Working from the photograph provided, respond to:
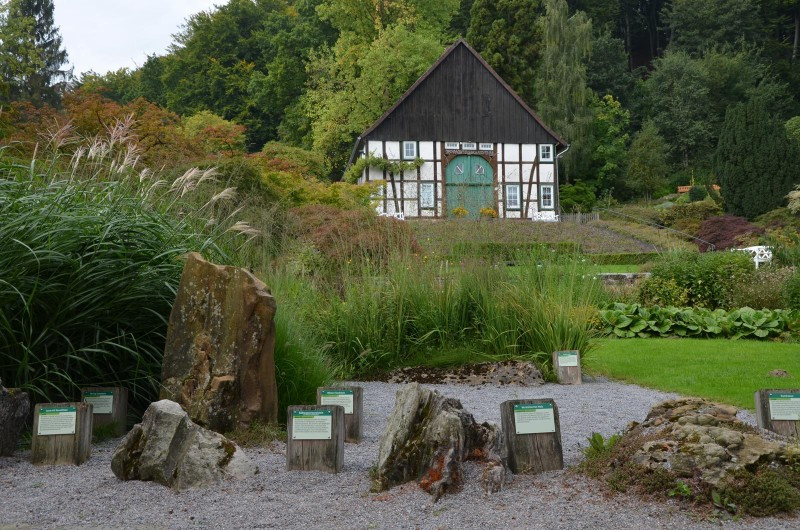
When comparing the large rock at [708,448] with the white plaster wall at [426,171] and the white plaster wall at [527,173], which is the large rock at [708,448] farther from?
the white plaster wall at [527,173]

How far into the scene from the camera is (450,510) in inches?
122

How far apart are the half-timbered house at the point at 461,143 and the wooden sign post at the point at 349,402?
82.3ft

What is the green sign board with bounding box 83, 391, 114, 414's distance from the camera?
440cm

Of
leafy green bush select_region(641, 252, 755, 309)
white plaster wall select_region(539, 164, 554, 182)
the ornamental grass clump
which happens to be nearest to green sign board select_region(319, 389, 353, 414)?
the ornamental grass clump

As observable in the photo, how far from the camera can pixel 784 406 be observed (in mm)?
3918

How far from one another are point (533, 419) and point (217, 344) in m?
1.79

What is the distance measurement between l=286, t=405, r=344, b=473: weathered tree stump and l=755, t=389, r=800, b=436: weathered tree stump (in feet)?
6.64

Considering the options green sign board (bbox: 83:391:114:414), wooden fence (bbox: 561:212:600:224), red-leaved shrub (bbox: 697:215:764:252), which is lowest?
green sign board (bbox: 83:391:114:414)

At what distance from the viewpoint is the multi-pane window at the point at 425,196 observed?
3031cm

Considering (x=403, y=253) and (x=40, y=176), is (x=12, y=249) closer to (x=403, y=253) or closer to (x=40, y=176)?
(x=40, y=176)

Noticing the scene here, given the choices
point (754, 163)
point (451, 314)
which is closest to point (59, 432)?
point (451, 314)

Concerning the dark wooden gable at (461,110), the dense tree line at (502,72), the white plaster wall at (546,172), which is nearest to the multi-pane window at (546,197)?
the white plaster wall at (546,172)

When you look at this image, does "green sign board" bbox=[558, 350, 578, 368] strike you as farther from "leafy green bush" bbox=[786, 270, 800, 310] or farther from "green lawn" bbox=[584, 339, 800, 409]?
"leafy green bush" bbox=[786, 270, 800, 310]

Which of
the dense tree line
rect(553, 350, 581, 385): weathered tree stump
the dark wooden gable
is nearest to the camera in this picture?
rect(553, 350, 581, 385): weathered tree stump
